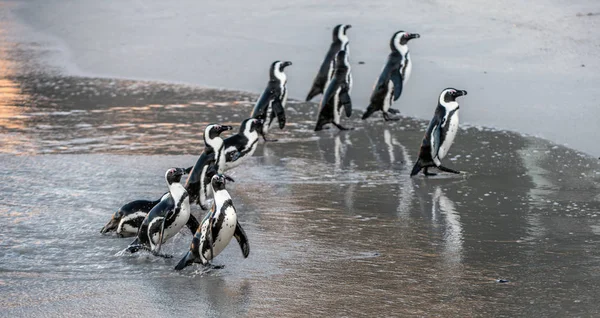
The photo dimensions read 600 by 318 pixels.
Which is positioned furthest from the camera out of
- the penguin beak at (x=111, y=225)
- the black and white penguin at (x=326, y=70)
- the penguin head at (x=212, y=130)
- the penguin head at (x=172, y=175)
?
the black and white penguin at (x=326, y=70)

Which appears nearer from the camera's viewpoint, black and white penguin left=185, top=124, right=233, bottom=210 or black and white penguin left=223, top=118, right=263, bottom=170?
black and white penguin left=185, top=124, right=233, bottom=210

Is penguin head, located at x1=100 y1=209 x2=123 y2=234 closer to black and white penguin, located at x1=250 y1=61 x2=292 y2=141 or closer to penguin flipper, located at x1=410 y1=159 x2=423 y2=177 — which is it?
penguin flipper, located at x1=410 y1=159 x2=423 y2=177

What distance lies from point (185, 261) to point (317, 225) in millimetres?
1051

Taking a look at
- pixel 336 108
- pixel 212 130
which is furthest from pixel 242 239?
pixel 336 108

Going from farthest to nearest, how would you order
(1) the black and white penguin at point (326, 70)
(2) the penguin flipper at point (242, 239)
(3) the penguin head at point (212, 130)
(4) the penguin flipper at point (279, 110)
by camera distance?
(1) the black and white penguin at point (326, 70) < (4) the penguin flipper at point (279, 110) < (3) the penguin head at point (212, 130) < (2) the penguin flipper at point (242, 239)

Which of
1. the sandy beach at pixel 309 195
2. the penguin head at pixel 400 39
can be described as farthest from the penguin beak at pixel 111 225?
the penguin head at pixel 400 39

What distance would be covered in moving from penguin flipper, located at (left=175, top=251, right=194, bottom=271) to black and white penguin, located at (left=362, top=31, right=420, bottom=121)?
4.12 m

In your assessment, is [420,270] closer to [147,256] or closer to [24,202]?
[147,256]

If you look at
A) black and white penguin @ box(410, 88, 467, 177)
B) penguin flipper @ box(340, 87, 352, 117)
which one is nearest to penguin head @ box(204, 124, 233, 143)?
black and white penguin @ box(410, 88, 467, 177)

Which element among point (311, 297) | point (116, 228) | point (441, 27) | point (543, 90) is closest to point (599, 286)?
point (311, 297)

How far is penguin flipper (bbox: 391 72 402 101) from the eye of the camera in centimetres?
840

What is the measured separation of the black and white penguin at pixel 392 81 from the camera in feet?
27.4

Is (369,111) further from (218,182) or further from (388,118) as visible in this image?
(218,182)

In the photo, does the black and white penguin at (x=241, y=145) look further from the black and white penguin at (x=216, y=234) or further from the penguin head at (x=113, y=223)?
the black and white penguin at (x=216, y=234)
